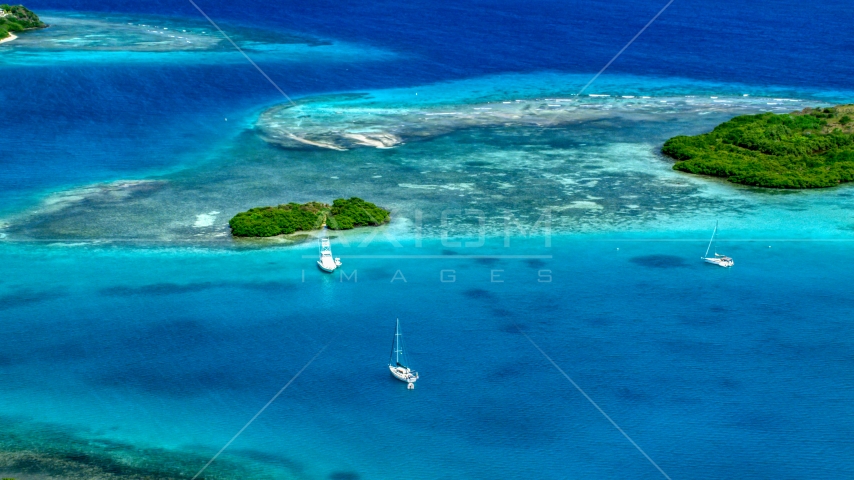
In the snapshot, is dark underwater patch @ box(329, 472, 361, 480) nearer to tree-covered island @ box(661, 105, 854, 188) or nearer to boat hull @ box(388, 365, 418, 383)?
boat hull @ box(388, 365, 418, 383)

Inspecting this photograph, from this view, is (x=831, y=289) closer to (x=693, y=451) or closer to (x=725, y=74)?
(x=693, y=451)

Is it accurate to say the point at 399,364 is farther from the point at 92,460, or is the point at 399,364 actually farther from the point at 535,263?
the point at 535,263

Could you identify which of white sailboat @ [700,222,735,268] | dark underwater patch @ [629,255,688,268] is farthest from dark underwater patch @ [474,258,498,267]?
white sailboat @ [700,222,735,268]

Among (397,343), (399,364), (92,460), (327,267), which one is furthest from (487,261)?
(92,460)

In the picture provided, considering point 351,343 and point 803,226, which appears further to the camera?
point 803,226

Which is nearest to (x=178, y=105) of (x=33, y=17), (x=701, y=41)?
(x=33, y=17)

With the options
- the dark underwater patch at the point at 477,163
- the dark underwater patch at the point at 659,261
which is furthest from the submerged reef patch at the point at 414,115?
the dark underwater patch at the point at 659,261

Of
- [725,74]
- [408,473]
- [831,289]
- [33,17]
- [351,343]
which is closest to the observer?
[408,473]
